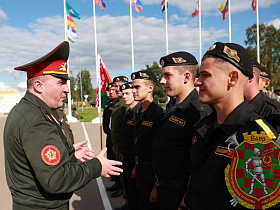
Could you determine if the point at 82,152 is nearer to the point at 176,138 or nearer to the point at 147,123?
the point at 176,138

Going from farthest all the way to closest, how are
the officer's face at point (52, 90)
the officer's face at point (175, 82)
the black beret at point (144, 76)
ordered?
the black beret at point (144, 76) → the officer's face at point (175, 82) → the officer's face at point (52, 90)

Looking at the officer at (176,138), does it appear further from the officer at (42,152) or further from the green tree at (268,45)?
the green tree at (268,45)

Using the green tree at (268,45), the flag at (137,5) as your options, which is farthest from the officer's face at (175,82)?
the green tree at (268,45)

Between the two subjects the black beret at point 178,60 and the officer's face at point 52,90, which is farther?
the black beret at point 178,60

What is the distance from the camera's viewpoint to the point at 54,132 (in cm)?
175

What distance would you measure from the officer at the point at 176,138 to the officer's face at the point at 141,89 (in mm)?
1078

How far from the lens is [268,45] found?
36.8 m

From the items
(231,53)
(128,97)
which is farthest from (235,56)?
(128,97)

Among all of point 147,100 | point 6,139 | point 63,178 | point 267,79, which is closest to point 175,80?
point 147,100

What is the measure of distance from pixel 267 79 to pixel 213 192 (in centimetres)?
376

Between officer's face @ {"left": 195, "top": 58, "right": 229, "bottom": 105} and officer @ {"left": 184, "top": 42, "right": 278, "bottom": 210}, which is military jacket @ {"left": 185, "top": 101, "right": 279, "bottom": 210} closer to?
officer @ {"left": 184, "top": 42, "right": 278, "bottom": 210}

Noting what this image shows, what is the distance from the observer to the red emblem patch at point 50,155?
5.40 ft

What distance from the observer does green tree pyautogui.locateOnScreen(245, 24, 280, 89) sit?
36406mm

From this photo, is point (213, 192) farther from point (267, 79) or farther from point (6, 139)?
point (267, 79)
